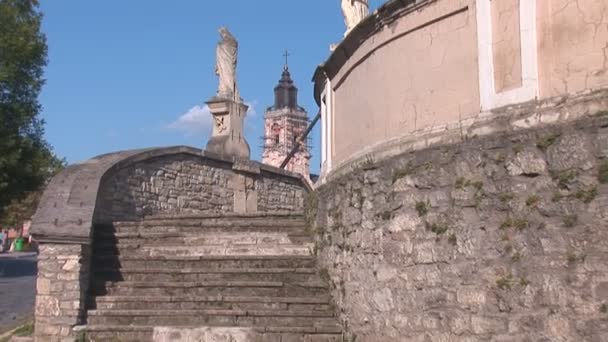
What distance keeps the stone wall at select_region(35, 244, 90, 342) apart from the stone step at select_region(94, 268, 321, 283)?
520 millimetres

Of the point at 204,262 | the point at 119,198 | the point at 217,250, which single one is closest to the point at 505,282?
the point at 204,262

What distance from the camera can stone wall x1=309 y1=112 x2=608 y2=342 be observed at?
503cm

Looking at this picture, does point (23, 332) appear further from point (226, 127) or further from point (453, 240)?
point (226, 127)

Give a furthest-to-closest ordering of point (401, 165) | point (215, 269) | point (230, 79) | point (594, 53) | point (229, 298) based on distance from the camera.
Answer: point (230, 79)
point (215, 269)
point (229, 298)
point (401, 165)
point (594, 53)

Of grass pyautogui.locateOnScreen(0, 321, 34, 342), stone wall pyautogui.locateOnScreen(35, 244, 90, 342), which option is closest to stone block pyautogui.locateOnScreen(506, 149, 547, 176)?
stone wall pyautogui.locateOnScreen(35, 244, 90, 342)

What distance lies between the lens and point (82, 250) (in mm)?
8969

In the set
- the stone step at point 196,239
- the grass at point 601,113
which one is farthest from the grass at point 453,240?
the stone step at point 196,239

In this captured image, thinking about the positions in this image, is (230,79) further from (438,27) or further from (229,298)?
(438,27)

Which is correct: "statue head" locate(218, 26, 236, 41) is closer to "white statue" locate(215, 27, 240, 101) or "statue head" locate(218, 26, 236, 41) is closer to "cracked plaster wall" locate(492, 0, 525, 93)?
"white statue" locate(215, 27, 240, 101)

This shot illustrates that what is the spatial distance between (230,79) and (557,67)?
432 inches

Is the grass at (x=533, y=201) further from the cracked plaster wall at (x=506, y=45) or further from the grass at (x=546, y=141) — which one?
the cracked plaster wall at (x=506, y=45)

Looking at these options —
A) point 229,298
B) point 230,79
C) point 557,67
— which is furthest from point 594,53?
point 230,79

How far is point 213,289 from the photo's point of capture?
29.1ft

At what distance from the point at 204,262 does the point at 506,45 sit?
5029 millimetres
